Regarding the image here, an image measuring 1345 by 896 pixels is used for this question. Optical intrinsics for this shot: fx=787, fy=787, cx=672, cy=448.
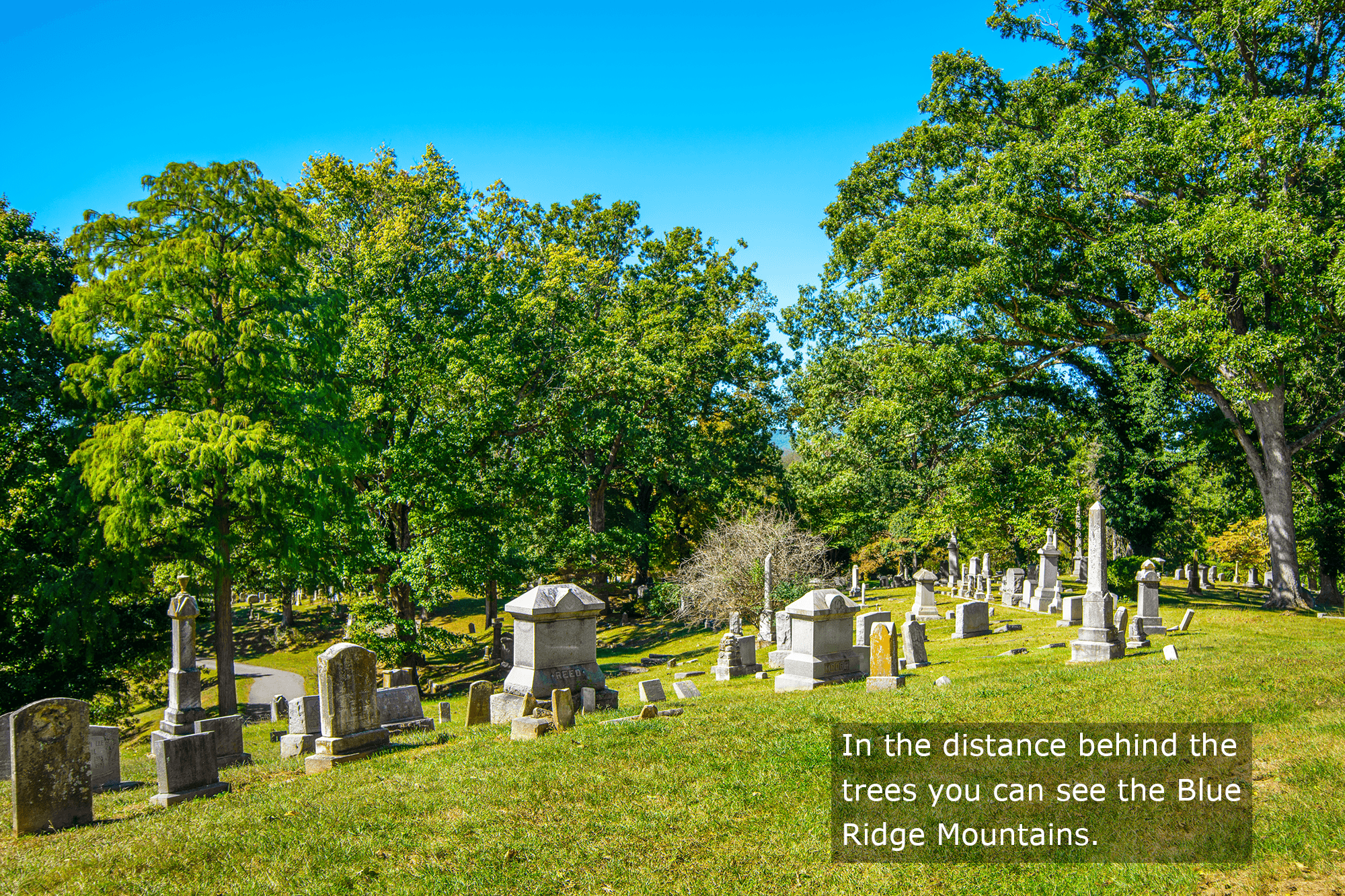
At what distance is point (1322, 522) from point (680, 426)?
2219cm

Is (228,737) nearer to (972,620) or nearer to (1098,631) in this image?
(1098,631)

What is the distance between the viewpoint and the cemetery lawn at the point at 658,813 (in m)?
5.36

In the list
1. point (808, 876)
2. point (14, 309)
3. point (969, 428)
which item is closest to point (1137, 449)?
point (969, 428)

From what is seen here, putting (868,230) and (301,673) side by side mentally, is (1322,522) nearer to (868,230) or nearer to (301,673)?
(868,230)

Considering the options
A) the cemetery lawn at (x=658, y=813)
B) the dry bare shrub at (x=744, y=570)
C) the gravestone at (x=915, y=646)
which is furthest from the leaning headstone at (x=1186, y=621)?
the dry bare shrub at (x=744, y=570)

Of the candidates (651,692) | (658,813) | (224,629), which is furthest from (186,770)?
(224,629)

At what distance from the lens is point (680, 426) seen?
32.5 meters

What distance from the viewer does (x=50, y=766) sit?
711 centimetres

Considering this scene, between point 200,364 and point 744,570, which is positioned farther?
point 744,570

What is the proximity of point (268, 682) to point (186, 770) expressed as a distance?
18.1 metres

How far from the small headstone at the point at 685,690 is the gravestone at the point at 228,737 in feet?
21.5

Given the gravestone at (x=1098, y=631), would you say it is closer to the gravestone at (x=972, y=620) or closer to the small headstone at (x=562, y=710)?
the gravestone at (x=972, y=620)

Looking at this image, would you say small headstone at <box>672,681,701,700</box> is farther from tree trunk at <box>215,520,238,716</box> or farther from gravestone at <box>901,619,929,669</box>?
tree trunk at <box>215,520,238,716</box>

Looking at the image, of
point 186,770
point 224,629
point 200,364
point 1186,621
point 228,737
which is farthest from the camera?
point 1186,621
